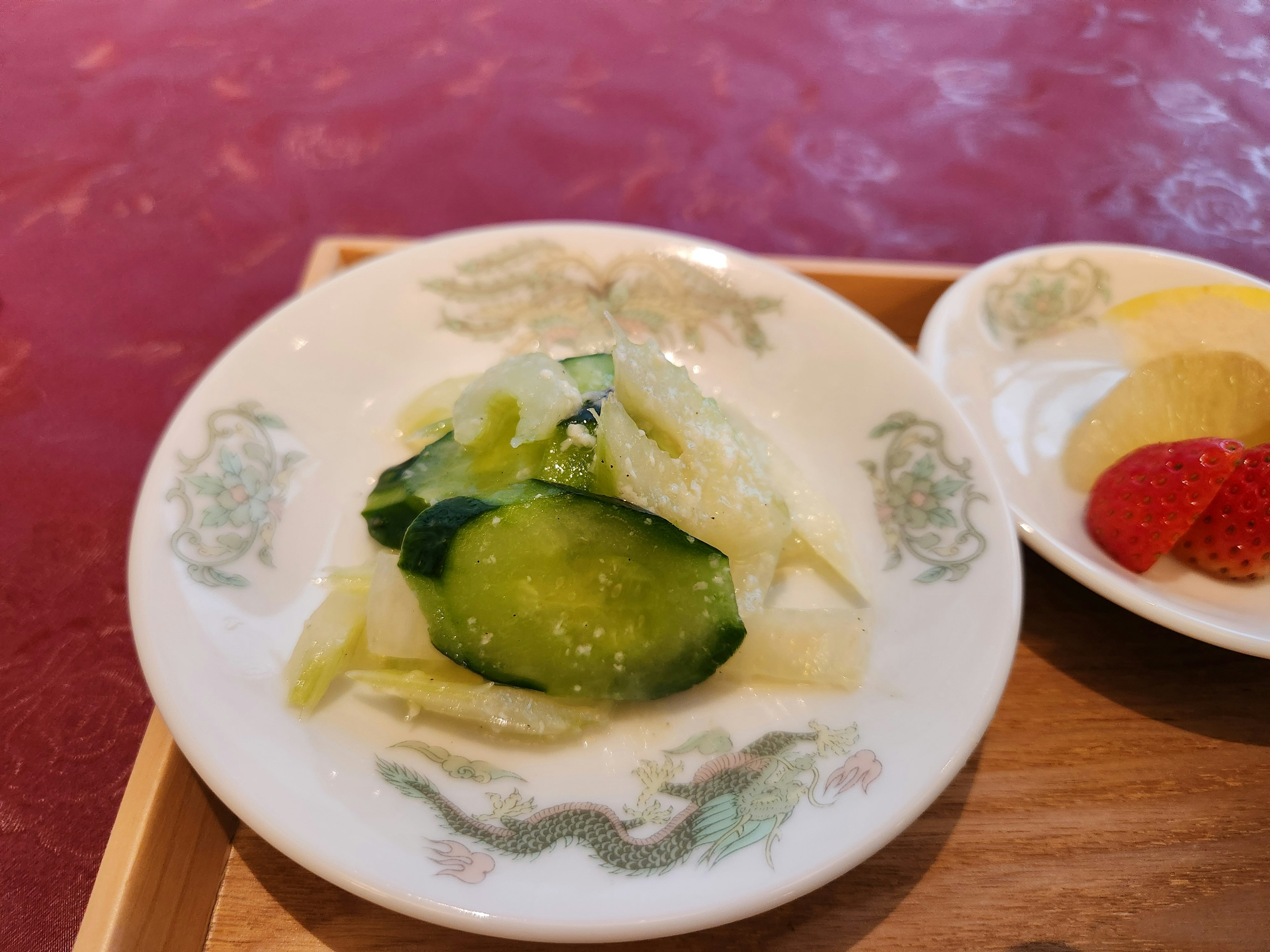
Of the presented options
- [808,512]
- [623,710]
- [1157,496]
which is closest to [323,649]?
[623,710]

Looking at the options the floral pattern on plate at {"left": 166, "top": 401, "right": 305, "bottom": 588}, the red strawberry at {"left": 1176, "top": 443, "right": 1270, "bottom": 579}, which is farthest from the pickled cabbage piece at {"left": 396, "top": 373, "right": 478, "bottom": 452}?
the red strawberry at {"left": 1176, "top": 443, "right": 1270, "bottom": 579}

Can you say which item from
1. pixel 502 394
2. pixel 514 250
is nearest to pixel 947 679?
pixel 502 394

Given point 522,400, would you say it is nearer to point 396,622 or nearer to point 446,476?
point 446,476

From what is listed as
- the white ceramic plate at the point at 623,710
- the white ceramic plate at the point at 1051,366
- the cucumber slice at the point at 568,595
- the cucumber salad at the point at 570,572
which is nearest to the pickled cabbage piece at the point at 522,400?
the cucumber salad at the point at 570,572

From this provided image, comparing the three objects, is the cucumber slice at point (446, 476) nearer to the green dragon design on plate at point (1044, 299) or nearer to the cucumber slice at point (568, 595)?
the cucumber slice at point (568, 595)

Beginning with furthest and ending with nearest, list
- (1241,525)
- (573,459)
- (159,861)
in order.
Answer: (1241,525)
(573,459)
(159,861)
